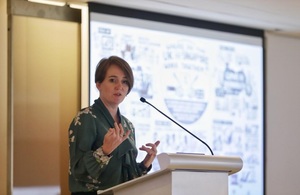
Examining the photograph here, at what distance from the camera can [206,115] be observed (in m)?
5.51

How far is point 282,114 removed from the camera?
6.04 m

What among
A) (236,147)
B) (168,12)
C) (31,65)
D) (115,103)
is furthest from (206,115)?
(115,103)

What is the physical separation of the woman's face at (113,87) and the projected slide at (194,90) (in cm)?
170

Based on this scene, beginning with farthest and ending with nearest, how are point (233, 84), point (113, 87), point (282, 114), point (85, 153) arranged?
point (282, 114)
point (233, 84)
point (113, 87)
point (85, 153)

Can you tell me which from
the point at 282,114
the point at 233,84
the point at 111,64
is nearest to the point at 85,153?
the point at 111,64

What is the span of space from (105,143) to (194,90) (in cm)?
274

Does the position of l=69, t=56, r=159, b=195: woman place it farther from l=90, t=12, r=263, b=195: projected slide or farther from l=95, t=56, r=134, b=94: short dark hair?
l=90, t=12, r=263, b=195: projected slide

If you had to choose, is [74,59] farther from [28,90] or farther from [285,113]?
[285,113]

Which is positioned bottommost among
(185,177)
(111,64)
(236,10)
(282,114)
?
(185,177)

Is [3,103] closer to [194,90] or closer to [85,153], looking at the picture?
[194,90]

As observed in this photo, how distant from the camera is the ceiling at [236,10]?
4996 mm

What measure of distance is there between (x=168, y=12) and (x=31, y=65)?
1.25 m

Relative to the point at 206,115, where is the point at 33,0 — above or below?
above

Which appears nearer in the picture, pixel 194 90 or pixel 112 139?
pixel 112 139
